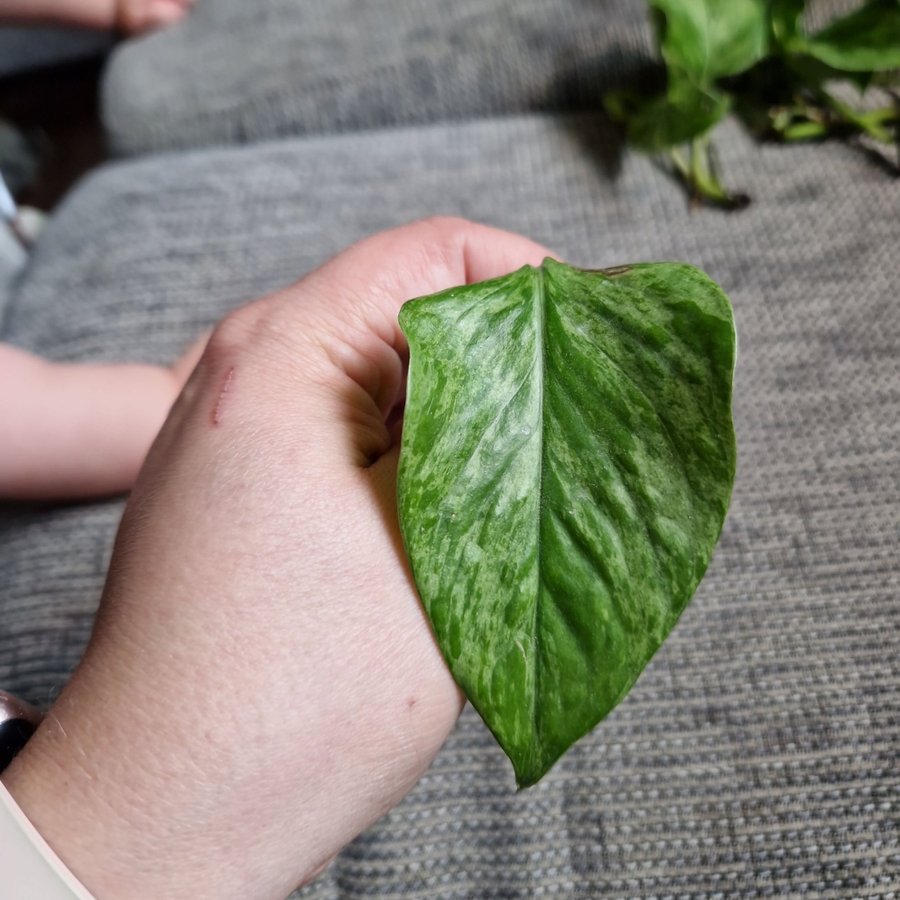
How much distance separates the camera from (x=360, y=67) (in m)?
0.83

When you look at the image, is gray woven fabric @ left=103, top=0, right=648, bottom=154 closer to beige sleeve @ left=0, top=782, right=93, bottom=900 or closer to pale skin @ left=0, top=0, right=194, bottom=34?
pale skin @ left=0, top=0, right=194, bottom=34

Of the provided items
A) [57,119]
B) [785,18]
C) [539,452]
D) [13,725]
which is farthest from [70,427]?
[57,119]

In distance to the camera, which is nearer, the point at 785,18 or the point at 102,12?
the point at 785,18

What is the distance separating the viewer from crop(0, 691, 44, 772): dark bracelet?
40 centimetres

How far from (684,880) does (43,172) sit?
54.6 inches

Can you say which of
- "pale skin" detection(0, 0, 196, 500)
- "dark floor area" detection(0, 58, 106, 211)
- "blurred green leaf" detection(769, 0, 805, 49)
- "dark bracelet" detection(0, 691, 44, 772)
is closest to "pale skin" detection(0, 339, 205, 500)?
"pale skin" detection(0, 0, 196, 500)

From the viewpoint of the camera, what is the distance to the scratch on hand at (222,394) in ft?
1.32

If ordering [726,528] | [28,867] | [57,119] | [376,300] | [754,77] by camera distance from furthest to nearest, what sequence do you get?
[57,119] < [754,77] < [726,528] < [376,300] < [28,867]

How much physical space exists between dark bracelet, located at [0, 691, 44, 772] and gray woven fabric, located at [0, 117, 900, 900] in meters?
0.14

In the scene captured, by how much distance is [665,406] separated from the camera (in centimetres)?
36

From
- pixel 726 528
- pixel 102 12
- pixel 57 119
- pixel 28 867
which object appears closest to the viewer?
pixel 28 867

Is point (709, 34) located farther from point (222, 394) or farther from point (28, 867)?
point (28, 867)

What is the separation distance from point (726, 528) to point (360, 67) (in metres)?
0.59

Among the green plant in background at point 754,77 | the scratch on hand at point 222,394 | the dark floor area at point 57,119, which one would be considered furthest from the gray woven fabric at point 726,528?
the dark floor area at point 57,119
